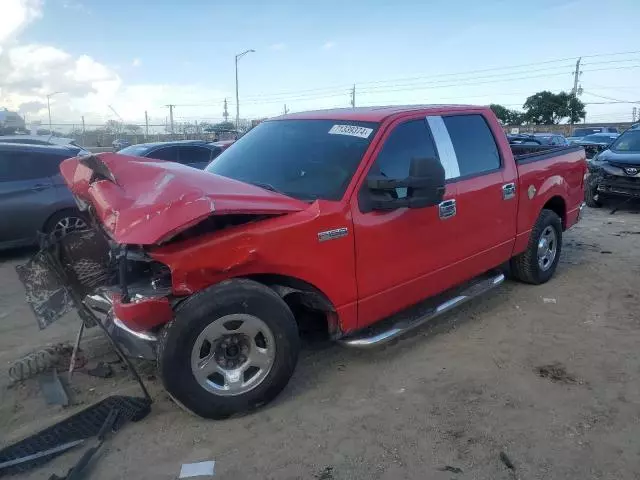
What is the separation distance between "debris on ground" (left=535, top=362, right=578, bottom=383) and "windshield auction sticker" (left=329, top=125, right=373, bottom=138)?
6.78 feet

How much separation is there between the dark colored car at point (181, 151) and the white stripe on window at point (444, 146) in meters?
7.38

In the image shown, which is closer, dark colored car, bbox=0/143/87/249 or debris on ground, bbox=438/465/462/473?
debris on ground, bbox=438/465/462/473

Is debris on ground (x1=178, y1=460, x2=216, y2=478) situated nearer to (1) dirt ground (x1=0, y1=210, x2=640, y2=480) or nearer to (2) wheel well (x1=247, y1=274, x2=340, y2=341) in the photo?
(1) dirt ground (x1=0, y1=210, x2=640, y2=480)

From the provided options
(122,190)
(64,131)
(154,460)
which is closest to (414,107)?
(122,190)

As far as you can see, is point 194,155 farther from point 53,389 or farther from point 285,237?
point 285,237

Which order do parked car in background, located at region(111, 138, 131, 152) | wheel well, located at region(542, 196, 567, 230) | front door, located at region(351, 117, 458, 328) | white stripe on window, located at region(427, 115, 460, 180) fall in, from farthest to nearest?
parked car in background, located at region(111, 138, 131, 152) → wheel well, located at region(542, 196, 567, 230) → white stripe on window, located at region(427, 115, 460, 180) → front door, located at region(351, 117, 458, 328)

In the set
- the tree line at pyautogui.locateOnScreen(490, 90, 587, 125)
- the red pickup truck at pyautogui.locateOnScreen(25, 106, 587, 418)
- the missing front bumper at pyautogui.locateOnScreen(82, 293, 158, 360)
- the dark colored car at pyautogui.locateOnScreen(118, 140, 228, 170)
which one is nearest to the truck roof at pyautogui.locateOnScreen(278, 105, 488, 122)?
the red pickup truck at pyautogui.locateOnScreen(25, 106, 587, 418)

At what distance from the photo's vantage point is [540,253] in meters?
5.68

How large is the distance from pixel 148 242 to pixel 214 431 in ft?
3.87

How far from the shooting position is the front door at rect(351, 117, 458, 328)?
367 cm

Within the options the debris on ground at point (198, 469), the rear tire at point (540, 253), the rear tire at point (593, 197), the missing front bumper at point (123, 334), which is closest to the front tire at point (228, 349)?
the missing front bumper at point (123, 334)

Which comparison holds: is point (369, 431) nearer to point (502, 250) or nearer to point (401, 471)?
point (401, 471)

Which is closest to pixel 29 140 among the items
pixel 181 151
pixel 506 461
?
pixel 181 151

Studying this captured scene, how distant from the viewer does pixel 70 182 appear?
3754 millimetres
